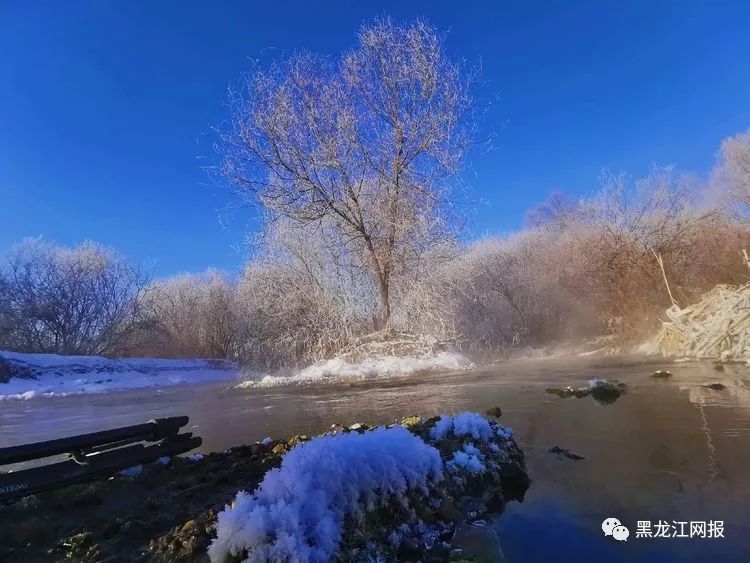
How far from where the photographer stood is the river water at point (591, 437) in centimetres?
243

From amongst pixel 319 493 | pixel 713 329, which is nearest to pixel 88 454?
pixel 319 493

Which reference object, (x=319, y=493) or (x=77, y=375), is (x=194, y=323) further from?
(x=319, y=493)

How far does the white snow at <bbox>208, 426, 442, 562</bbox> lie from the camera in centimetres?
193

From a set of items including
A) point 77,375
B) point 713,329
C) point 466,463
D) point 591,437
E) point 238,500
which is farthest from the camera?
point 77,375

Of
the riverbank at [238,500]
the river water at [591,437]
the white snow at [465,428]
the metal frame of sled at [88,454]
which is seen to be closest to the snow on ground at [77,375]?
the river water at [591,437]

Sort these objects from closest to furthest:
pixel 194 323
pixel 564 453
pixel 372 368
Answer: pixel 564 453
pixel 372 368
pixel 194 323

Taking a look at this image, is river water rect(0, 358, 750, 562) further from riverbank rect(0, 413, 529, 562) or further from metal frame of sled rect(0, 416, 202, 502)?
metal frame of sled rect(0, 416, 202, 502)

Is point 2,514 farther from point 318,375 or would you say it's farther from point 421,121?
point 421,121

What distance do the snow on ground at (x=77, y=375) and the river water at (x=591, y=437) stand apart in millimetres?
8593

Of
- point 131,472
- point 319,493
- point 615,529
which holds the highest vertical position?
point 319,493

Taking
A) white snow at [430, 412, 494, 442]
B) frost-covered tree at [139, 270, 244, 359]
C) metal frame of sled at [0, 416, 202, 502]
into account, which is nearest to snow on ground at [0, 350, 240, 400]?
frost-covered tree at [139, 270, 244, 359]

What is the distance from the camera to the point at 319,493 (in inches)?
88.4

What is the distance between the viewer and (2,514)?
2.99 meters

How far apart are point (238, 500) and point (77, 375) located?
22033 millimetres
